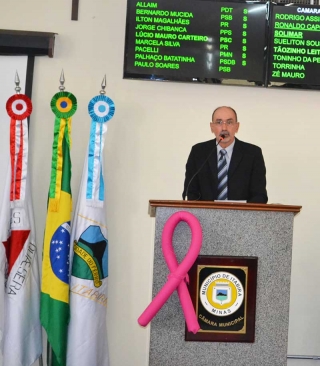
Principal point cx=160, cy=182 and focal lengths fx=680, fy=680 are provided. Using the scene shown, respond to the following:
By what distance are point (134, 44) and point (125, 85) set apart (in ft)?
0.95

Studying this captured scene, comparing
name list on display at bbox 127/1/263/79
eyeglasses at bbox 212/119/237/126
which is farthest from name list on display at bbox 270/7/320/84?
eyeglasses at bbox 212/119/237/126

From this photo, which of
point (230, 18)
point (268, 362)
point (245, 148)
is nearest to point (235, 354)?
point (268, 362)

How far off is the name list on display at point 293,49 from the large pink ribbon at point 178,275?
2217 mm

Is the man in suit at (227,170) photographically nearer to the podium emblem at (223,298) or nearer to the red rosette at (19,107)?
the podium emblem at (223,298)

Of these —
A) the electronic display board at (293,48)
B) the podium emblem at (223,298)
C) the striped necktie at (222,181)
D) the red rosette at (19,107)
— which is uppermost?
the electronic display board at (293,48)

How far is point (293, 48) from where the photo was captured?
4789 mm

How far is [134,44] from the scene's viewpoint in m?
4.72

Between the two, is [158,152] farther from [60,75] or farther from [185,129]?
[60,75]

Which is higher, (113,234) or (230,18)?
(230,18)

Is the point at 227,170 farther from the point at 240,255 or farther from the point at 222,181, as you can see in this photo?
the point at 240,255

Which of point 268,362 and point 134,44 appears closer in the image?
point 268,362

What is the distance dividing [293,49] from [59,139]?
179cm

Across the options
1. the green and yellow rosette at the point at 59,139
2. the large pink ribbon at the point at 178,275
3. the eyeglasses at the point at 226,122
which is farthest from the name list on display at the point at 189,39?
the large pink ribbon at the point at 178,275

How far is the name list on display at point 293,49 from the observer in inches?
188
